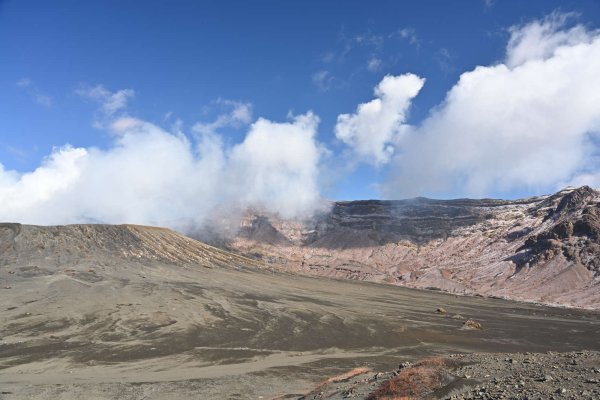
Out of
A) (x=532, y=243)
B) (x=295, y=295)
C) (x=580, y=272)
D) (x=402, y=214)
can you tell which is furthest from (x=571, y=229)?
(x=295, y=295)

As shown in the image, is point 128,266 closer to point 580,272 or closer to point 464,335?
point 464,335

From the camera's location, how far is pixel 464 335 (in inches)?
1711

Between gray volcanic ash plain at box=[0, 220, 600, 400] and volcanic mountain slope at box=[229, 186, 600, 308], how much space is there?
1846cm

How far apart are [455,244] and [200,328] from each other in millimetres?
105469

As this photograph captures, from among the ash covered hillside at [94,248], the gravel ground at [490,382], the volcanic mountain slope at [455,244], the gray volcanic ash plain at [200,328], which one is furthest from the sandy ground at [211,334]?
the volcanic mountain slope at [455,244]

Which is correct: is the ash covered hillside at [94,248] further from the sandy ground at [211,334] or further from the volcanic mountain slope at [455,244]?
the volcanic mountain slope at [455,244]

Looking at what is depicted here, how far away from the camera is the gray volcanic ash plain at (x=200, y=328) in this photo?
22.4 meters

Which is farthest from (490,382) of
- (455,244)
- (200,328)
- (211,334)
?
(455,244)

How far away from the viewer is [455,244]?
422 ft

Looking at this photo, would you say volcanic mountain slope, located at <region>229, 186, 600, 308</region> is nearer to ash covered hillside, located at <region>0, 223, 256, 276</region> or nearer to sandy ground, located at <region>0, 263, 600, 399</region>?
sandy ground, located at <region>0, 263, 600, 399</region>

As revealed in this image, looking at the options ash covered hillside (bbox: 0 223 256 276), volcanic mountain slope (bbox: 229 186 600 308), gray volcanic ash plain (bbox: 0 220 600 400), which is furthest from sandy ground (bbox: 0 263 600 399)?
volcanic mountain slope (bbox: 229 186 600 308)

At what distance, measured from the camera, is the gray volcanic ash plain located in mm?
22391

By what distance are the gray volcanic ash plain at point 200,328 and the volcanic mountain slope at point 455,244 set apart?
18.5m

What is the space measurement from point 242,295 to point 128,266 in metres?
28.3
